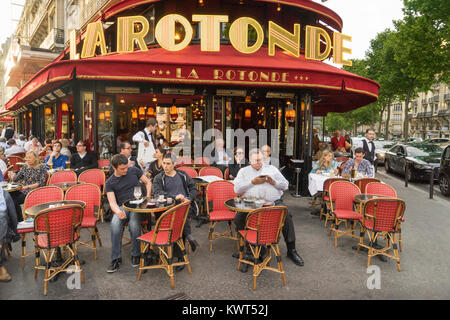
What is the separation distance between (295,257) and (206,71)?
4.86 m

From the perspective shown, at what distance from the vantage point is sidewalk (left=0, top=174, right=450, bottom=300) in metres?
3.79

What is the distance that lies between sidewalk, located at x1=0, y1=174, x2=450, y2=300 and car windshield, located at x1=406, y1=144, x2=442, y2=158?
28.0ft

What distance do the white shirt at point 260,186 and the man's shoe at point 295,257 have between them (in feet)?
2.96

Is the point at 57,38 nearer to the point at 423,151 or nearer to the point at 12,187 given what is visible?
the point at 12,187

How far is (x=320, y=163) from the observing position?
7465 mm

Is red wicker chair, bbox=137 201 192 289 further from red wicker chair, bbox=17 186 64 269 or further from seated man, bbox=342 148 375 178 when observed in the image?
seated man, bbox=342 148 375 178

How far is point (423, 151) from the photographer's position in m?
13.3

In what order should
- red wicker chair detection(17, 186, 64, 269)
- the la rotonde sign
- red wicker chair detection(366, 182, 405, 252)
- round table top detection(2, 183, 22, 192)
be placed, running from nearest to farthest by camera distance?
red wicker chair detection(17, 186, 64, 269)
round table top detection(2, 183, 22, 192)
red wicker chair detection(366, 182, 405, 252)
the la rotonde sign

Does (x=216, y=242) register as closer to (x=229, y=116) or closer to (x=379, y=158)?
(x=229, y=116)

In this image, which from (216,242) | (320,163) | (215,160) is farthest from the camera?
(215,160)

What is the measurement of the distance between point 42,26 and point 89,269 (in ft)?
108

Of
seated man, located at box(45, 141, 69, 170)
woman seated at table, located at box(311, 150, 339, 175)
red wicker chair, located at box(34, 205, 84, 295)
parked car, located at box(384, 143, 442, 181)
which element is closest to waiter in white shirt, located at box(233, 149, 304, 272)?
red wicker chair, located at box(34, 205, 84, 295)

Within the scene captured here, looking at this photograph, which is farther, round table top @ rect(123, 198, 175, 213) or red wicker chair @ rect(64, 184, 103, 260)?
red wicker chair @ rect(64, 184, 103, 260)
